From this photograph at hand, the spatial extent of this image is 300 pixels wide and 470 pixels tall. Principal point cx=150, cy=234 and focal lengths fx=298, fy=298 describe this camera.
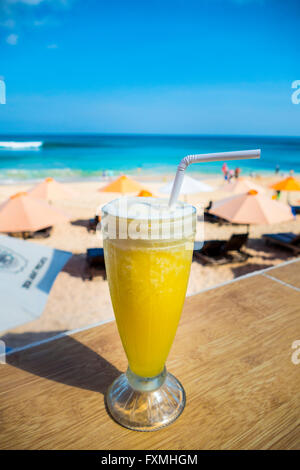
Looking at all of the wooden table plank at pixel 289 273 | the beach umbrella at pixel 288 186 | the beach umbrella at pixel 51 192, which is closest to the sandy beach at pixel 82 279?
the wooden table plank at pixel 289 273

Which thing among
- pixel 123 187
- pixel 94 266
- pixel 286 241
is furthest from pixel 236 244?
pixel 123 187

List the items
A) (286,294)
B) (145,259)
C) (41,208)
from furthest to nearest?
(41,208) → (286,294) → (145,259)

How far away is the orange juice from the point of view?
733 mm

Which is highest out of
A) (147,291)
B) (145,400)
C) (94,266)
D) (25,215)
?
(147,291)

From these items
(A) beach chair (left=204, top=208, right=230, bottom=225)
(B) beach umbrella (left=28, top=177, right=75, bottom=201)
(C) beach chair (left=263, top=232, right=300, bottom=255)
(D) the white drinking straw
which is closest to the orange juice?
(D) the white drinking straw

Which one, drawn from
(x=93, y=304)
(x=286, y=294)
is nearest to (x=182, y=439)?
(x=286, y=294)

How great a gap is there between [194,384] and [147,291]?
43 cm

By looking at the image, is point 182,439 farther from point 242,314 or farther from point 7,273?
point 7,273

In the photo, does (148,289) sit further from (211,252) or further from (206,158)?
(211,252)

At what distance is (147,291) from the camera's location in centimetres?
77

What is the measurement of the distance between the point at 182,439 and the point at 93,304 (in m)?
4.74

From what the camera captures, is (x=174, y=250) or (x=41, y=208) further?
(x=41, y=208)

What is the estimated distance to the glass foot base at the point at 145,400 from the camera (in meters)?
0.84
